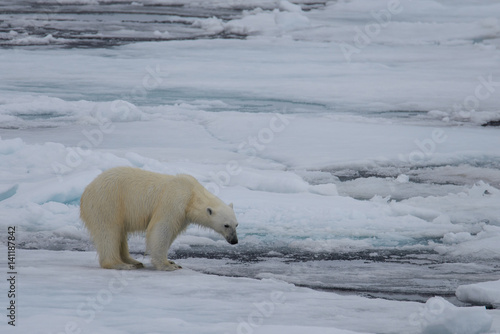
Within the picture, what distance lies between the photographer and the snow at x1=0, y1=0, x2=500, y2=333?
3533 millimetres

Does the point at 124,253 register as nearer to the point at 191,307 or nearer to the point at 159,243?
the point at 159,243

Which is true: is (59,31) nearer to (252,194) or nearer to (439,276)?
(252,194)

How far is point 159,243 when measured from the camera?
14.0 feet

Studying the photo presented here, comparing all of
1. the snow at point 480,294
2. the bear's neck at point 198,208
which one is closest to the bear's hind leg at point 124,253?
the bear's neck at point 198,208

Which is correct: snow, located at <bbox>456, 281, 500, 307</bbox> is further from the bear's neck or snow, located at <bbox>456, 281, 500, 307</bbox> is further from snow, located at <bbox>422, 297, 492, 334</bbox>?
the bear's neck

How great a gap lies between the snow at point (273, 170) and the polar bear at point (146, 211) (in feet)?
0.64

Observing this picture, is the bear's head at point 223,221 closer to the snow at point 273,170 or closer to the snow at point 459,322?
the snow at point 273,170

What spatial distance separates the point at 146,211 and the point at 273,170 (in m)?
3.08

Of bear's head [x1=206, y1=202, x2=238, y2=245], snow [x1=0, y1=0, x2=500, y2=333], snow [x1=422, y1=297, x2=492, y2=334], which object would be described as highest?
snow [x1=422, y1=297, x2=492, y2=334]

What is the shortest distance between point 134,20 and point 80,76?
31.0 feet

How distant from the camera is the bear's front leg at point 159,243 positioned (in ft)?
14.0

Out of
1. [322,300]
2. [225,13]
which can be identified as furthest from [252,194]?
[225,13]

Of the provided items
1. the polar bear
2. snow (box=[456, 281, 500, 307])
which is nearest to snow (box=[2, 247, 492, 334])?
the polar bear

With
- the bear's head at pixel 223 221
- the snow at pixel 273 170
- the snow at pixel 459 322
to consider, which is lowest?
the snow at pixel 273 170
